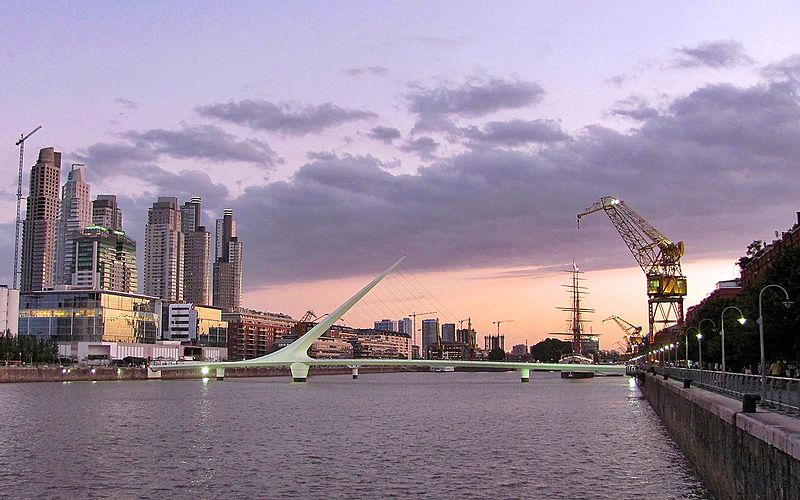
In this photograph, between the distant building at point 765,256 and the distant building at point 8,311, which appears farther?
the distant building at point 8,311

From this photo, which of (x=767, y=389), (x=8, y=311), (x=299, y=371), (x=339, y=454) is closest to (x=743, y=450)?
(x=767, y=389)

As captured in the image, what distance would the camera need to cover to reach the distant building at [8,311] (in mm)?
163250

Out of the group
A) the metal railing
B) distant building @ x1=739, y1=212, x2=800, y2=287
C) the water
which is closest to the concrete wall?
the metal railing

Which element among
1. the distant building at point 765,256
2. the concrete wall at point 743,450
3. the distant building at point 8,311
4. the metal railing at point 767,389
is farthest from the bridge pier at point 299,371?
the concrete wall at point 743,450

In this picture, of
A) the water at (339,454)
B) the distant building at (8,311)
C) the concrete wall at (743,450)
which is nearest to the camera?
the concrete wall at (743,450)

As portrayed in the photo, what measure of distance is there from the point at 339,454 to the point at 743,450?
23851mm

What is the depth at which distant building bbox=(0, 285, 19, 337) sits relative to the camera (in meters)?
163

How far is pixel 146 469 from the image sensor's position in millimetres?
35469

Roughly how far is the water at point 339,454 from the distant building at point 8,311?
98297 millimetres

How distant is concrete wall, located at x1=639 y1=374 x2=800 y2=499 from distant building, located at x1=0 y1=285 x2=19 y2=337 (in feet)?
493

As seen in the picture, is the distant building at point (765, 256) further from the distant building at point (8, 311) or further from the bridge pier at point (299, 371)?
the distant building at point (8, 311)

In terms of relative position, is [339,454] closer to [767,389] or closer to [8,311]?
[767,389]

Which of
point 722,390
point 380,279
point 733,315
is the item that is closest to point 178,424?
point 722,390

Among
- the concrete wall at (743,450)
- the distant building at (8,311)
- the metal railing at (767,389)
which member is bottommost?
the concrete wall at (743,450)
